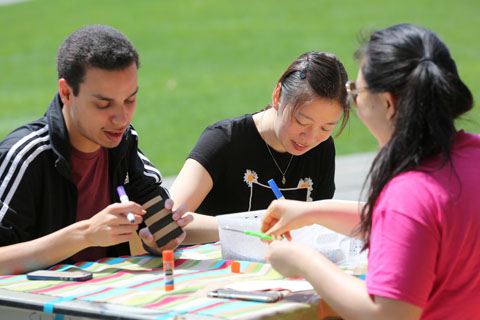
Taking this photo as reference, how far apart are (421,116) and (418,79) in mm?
88

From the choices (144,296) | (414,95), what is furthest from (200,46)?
(414,95)

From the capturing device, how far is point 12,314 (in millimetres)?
2156

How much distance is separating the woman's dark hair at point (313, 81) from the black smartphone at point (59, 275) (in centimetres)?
115

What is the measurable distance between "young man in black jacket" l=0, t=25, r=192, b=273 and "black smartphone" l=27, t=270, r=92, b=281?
84 millimetres

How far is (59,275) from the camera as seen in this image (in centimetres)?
228

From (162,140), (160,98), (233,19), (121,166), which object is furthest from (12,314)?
(233,19)

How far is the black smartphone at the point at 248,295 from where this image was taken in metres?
1.99

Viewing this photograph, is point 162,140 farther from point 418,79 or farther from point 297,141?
point 418,79

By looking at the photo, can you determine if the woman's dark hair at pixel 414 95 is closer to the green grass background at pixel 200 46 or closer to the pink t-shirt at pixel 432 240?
the pink t-shirt at pixel 432 240

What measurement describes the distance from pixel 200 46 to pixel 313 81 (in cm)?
1499

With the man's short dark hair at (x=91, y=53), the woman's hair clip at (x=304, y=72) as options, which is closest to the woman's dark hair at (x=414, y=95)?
the man's short dark hair at (x=91, y=53)

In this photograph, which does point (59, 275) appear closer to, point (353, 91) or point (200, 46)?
point (353, 91)

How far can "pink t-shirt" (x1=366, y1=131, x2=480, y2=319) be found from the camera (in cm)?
173

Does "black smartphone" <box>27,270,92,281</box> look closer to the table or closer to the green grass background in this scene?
the table
